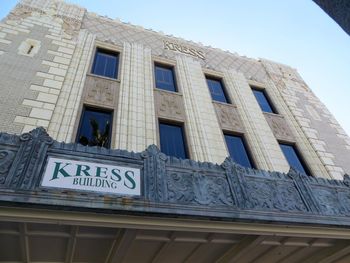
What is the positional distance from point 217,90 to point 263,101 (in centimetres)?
242

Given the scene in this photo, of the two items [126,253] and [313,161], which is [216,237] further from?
[313,161]

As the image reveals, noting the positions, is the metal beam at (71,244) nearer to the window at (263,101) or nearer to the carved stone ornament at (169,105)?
the carved stone ornament at (169,105)

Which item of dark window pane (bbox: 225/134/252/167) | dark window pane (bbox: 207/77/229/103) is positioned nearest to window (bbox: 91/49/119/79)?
dark window pane (bbox: 207/77/229/103)

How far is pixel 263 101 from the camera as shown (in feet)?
41.7

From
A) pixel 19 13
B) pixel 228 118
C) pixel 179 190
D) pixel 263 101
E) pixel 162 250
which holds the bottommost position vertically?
pixel 162 250

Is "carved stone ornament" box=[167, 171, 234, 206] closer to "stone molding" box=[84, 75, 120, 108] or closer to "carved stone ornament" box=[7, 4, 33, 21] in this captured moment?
"stone molding" box=[84, 75, 120, 108]

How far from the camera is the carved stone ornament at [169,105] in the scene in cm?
950

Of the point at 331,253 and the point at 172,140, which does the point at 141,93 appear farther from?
the point at 331,253

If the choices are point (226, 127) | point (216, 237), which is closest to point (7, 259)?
point (216, 237)

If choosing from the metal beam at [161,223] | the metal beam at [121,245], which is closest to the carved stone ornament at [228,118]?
the metal beam at [161,223]

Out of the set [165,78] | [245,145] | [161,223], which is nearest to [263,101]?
[245,145]

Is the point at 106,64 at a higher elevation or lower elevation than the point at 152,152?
higher

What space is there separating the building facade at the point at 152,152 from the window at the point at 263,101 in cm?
7

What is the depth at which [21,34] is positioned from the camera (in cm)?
967
